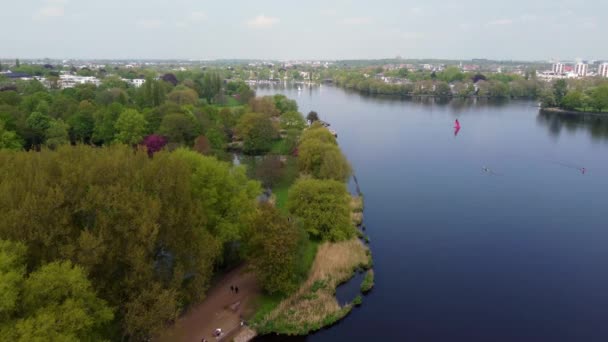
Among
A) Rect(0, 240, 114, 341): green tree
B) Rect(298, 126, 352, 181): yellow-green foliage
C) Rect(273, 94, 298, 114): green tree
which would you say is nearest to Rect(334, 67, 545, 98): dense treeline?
Rect(273, 94, 298, 114): green tree

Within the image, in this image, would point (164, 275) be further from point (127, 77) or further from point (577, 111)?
point (127, 77)

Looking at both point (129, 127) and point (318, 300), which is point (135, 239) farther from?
point (129, 127)

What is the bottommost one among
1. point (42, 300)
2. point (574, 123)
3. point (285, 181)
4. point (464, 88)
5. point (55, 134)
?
point (285, 181)

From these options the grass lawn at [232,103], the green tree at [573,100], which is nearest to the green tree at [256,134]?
the grass lawn at [232,103]

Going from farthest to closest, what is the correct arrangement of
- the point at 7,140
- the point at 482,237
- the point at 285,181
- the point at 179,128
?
the point at 179,128
the point at 7,140
the point at 285,181
the point at 482,237

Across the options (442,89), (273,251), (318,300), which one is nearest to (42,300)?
(273,251)
